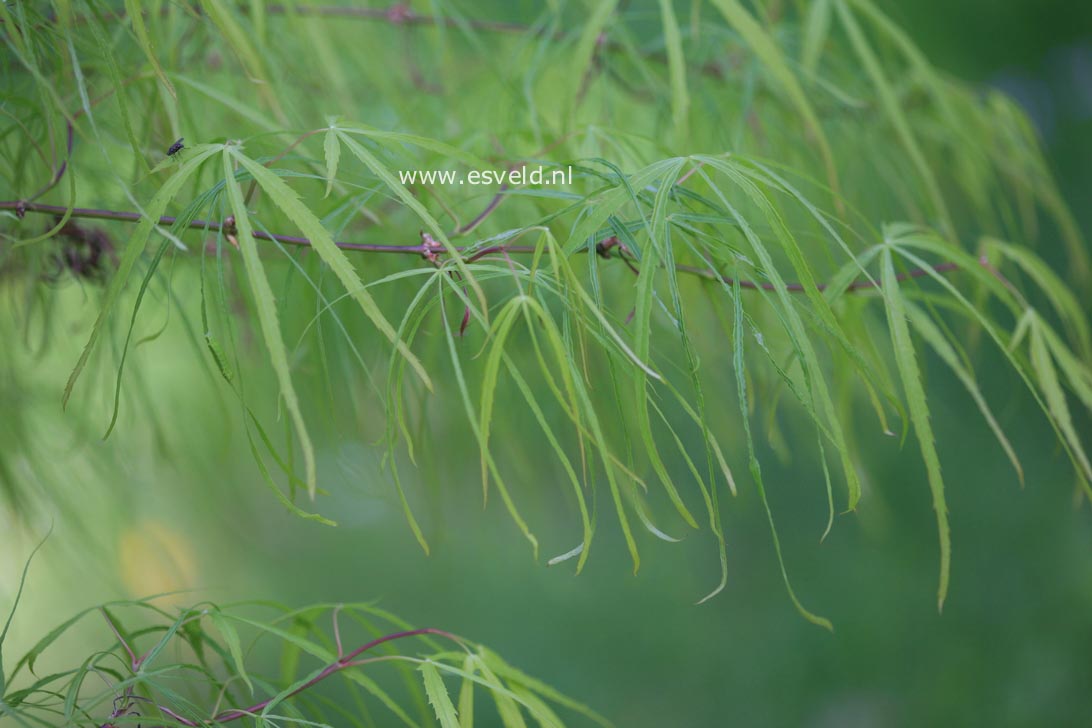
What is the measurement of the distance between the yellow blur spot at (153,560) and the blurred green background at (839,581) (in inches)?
0.8

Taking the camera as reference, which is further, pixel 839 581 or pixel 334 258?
pixel 839 581

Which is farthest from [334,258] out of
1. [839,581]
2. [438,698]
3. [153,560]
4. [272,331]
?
[839,581]

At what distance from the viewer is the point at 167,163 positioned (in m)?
0.34

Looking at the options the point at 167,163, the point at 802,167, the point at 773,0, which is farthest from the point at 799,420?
the point at 167,163

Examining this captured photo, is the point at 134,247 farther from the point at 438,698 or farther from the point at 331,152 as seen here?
the point at 438,698

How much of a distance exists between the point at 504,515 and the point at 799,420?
0.67 metres

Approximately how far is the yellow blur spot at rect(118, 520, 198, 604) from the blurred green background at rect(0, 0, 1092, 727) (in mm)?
21

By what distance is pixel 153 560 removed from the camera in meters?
0.94

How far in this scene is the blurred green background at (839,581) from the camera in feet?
4.52

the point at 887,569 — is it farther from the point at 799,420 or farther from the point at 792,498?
the point at 799,420

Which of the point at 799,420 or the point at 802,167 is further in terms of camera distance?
the point at 799,420

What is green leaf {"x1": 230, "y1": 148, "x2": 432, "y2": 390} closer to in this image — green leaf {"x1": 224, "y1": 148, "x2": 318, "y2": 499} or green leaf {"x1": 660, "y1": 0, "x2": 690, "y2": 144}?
green leaf {"x1": 224, "y1": 148, "x2": 318, "y2": 499}

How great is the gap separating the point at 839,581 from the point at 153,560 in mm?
1060

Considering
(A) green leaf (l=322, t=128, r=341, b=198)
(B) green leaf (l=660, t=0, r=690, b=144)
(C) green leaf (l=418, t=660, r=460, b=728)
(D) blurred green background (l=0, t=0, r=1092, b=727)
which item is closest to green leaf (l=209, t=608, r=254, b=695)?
(C) green leaf (l=418, t=660, r=460, b=728)
